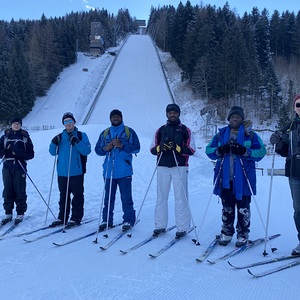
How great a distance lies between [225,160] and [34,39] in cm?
4870

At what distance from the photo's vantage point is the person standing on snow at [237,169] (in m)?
4.57

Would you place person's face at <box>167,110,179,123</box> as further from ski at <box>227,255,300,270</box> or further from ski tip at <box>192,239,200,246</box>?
ski at <box>227,255,300,270</box>

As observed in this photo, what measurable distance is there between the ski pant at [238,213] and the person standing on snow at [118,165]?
1.59 m

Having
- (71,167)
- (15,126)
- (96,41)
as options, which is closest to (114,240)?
(71,167)

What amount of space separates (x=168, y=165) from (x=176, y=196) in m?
0.47

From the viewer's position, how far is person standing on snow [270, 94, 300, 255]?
4.04 meters

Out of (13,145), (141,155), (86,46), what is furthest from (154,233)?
(86,46)

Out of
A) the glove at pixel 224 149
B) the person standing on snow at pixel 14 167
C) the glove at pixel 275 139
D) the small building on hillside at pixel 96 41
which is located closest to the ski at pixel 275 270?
the glove at pixel 275 139

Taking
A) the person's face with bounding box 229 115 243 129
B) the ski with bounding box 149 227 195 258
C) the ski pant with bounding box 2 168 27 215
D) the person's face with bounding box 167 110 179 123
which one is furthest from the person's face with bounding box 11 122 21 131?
the person's face with bounding box 229 115 243 129

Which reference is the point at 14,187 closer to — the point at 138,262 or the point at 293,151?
the point at 138,262

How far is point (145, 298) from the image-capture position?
3037 millimetres

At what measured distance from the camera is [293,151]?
407 centimetres

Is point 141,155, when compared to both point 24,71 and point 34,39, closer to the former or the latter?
point 24,71

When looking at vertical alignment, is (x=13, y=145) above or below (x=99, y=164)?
above
